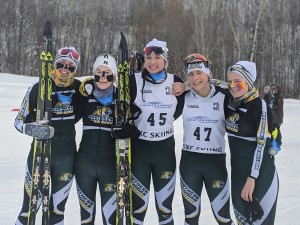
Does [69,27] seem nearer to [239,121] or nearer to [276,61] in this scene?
[276,61]

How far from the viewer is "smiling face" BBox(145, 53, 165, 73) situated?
375 cm

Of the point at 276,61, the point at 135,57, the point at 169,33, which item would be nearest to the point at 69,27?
the point at 169,33

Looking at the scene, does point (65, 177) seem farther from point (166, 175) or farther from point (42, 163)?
point (166, 175)

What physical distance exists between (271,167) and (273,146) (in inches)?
7.2

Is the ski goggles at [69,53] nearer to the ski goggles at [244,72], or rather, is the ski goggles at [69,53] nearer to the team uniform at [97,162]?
the team uniform at [97,162]

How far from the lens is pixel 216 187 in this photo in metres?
3.60

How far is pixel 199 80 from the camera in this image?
11.8 feet

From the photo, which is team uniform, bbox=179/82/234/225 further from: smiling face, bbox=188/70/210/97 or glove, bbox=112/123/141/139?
glove, bbox=112/123/141/139

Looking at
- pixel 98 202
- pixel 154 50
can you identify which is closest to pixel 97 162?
pixel 154 50

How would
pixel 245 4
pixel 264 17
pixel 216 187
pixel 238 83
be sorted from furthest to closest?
1. pixel 245 4
2. pixel 264 17
3. pixel 216 187
4. pixel 238 83

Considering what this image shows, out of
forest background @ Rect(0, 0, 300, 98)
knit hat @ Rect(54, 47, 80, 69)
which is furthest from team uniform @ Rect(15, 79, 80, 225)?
forest background @ Rect(0, 0, 300, 98)

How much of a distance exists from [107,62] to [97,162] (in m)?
0.94

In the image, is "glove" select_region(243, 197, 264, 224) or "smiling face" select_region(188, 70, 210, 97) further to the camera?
"smiling face" select_region(188, 70, 210, 97)

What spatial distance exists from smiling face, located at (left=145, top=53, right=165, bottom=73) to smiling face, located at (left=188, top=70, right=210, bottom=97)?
31 cm
